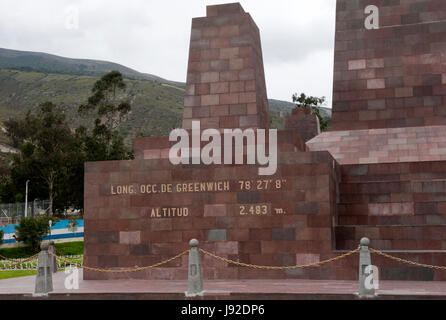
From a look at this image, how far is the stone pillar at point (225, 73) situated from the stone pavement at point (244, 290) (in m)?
5.10

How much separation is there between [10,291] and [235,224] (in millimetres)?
4899

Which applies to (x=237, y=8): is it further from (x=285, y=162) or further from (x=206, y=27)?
(x=285, y=162)

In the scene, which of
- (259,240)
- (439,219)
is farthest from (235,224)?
(439,219)

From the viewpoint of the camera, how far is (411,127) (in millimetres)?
16828

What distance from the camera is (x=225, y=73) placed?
1519 cm

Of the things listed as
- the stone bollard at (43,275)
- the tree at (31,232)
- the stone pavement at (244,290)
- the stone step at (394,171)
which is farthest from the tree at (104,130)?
the stone bollard at (43,275)

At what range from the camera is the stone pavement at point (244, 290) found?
8828 mm

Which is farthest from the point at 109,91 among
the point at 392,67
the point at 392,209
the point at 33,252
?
the point at 392,209

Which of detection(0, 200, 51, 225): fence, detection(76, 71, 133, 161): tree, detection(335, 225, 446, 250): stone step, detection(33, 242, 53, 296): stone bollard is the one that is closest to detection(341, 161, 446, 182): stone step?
detection(335, 225, 446, 250): stone step

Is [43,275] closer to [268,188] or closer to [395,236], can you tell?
[268,188]

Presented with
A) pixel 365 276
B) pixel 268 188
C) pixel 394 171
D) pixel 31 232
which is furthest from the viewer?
pixel 31 232

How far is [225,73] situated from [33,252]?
24007 mm

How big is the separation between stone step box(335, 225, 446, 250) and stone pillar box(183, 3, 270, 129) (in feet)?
12.7

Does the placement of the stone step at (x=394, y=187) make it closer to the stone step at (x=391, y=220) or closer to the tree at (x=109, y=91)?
the stone step at (x=391, y=220)
